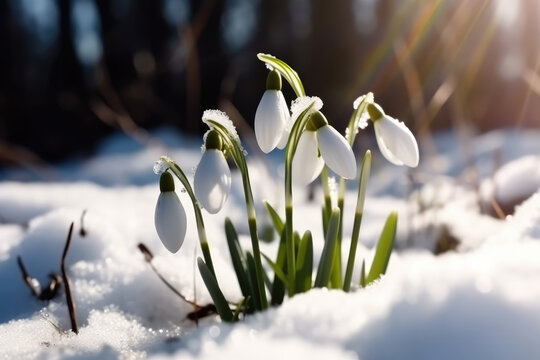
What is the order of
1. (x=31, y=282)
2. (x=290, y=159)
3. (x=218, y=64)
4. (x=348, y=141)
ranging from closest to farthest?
(x=290, y=159)
(x=348, y=141)
(x=31, y=282)
(x=218, y=64)

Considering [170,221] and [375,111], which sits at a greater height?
[375,111]

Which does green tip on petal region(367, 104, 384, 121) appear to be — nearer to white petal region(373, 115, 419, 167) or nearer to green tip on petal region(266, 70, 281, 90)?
white petal region(373, 115, 419, 167)

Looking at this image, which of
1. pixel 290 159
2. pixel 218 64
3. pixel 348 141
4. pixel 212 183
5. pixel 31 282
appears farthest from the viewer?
pixel 218 64

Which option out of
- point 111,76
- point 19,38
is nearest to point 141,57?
point 111,76

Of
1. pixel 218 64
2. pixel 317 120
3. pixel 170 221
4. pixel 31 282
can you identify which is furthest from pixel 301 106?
pixel 218 64

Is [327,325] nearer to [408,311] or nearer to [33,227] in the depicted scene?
[408,311]

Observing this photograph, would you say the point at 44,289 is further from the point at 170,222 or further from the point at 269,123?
the point at 269,123

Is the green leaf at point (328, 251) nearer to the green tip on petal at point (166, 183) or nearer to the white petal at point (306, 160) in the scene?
the white petal at point (306, 160)
